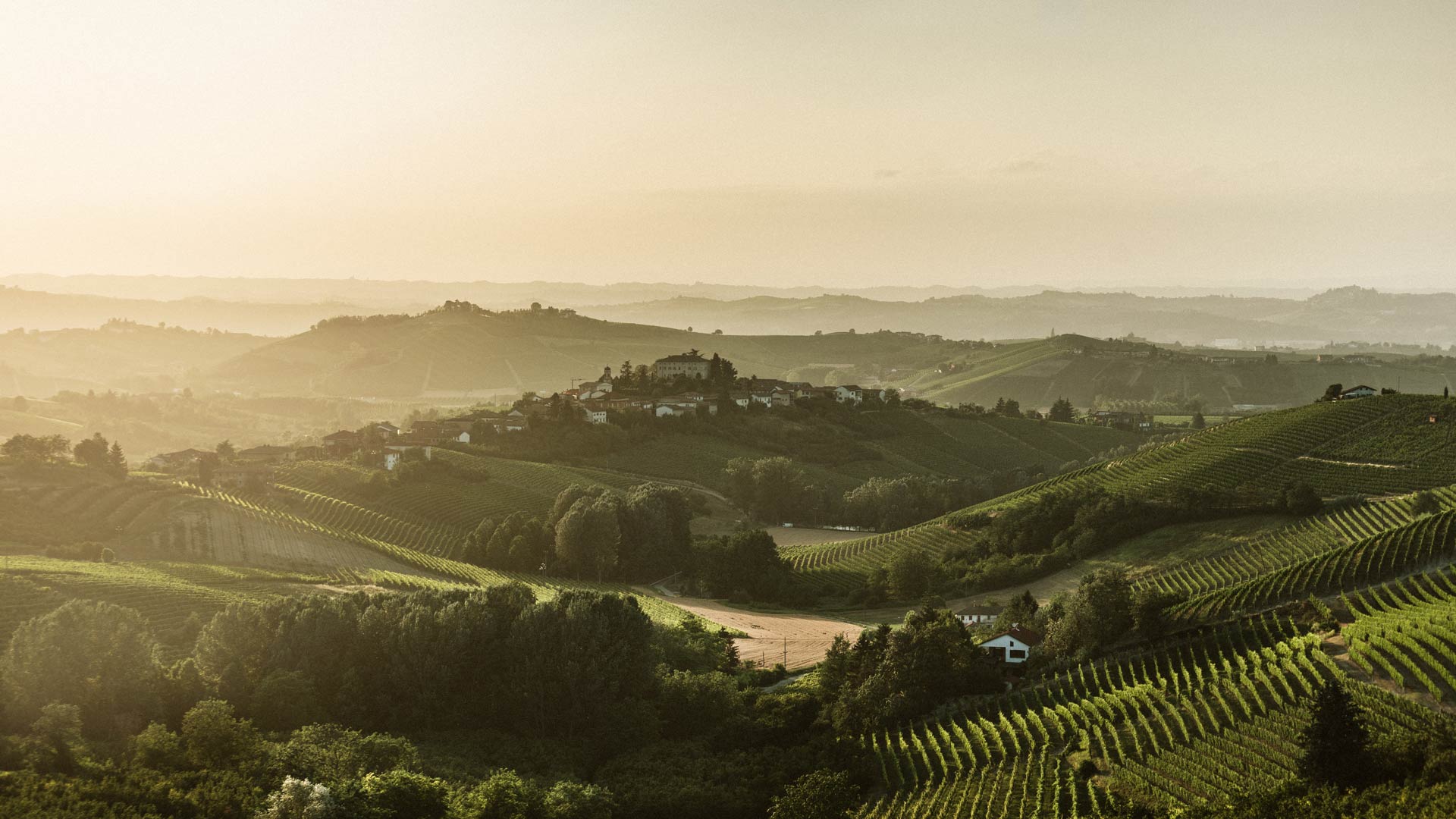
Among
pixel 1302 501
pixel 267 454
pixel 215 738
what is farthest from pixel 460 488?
pixel 1302 501

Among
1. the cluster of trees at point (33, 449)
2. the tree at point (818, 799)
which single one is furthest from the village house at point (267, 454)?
the tree at point (818, 799)

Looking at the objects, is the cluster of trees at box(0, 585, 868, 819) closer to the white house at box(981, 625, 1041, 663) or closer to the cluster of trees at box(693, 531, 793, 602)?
the white house at box(981, 625, 1041, 663)

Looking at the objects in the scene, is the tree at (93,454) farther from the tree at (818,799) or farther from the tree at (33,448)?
the tree at (818,799)

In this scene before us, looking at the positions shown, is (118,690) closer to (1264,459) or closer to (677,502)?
(677,502)

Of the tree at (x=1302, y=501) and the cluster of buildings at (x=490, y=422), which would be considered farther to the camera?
the cluster of buildings at (x=490, y=422)

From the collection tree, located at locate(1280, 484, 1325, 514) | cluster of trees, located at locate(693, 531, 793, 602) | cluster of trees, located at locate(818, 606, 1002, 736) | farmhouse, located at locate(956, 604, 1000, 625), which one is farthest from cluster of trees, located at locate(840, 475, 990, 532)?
cluster of trees, located at locate(818, 606, 1002, 736)

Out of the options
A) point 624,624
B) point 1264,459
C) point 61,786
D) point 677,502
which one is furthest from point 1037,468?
point 61,786
